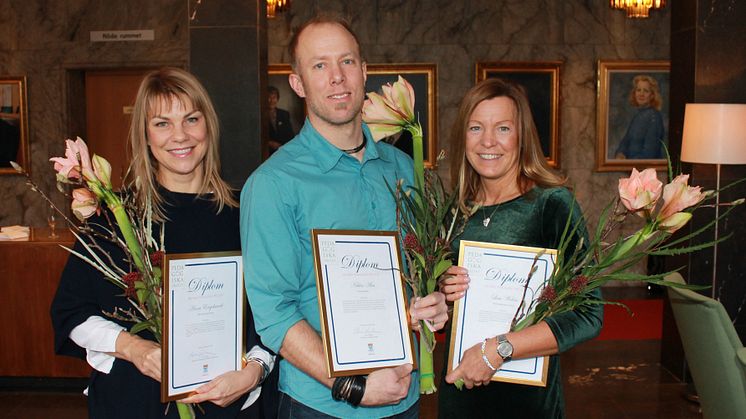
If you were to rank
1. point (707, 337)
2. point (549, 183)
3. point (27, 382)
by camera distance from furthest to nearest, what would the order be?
point (27, 382) < point (707, 337) < point (549, 183)

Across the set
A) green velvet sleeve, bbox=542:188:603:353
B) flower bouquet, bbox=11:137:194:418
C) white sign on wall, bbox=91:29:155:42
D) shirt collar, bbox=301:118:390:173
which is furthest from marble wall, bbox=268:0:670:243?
flower bouquet, bbox=11:137:194:418

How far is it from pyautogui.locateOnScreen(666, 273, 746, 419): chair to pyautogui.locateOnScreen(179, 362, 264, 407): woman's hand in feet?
6.16

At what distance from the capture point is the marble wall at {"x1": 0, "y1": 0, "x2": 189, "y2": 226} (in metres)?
8.15

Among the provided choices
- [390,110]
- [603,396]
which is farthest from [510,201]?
[603,396]

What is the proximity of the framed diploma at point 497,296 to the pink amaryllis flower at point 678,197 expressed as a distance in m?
0.34

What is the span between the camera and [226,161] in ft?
15.7

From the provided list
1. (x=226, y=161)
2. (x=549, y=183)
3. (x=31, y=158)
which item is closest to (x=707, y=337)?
(x=549, y=183)

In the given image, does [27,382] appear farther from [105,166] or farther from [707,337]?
[707,337]

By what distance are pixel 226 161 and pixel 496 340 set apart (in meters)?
3.15

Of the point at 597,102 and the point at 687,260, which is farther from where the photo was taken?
the point at 597,102

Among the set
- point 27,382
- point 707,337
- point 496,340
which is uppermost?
point 496,340

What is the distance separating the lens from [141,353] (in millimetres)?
1923

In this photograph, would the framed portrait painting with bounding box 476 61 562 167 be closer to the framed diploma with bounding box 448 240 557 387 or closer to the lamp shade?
the lamp shade

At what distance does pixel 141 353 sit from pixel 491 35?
6.98m
